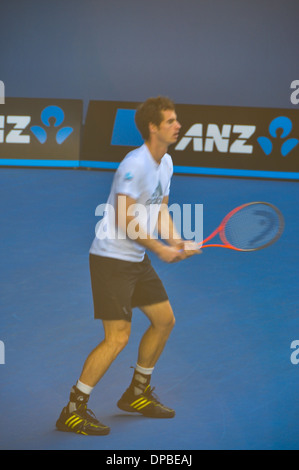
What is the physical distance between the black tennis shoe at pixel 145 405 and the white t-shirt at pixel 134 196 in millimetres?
900

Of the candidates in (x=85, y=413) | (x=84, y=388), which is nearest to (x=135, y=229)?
(x=84, y=388)

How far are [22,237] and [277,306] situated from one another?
10.7ft

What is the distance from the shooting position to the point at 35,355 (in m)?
5.68

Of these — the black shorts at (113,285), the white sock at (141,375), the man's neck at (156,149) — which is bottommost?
the white sock at (141,375)

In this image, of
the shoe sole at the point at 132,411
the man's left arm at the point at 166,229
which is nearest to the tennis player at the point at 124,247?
the man's left arm at the point at 166,229

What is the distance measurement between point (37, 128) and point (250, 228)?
7.88m

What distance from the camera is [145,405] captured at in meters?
4.83

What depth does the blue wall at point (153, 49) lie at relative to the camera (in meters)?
16.6

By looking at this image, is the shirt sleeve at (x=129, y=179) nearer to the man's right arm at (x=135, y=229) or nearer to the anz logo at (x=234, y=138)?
the man's right arm at (x=135, y=229)

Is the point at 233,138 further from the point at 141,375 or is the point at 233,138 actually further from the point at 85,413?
the point at 85,413

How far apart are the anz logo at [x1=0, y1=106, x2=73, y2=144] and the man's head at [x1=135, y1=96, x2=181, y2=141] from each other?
8250 mm

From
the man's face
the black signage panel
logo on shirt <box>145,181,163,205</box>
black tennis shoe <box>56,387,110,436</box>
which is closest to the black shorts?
logo on shirt <box>145,181,163,205</box>

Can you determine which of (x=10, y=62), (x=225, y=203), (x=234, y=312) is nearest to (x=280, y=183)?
(x=225, y=203)
